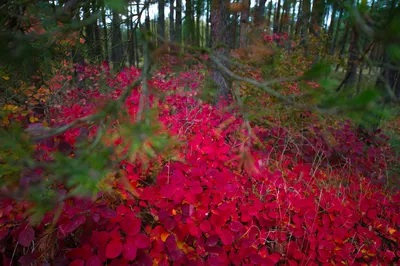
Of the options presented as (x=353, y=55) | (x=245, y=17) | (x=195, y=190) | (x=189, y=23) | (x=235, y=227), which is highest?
(x=245, y=17)

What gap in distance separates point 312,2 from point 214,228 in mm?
1500

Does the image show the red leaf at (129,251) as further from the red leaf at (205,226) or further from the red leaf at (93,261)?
the red leaf at (205,226)

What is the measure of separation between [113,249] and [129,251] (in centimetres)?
9

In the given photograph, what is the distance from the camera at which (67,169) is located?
751 millimetres

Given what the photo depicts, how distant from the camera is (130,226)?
151 cm

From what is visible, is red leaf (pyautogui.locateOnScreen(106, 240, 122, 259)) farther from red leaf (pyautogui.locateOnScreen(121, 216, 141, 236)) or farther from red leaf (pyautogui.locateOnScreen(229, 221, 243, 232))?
red leaf (pyautogui.locateOnScreen(229, 221, 243, 232))

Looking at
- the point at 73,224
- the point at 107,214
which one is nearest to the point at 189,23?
the point at 107,214

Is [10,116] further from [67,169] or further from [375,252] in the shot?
[375,252]

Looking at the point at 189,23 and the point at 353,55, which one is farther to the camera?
the point at 353,55

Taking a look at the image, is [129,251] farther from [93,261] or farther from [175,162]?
[175,162]

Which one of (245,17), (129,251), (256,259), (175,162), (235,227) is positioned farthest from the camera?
Answer: (245,17)

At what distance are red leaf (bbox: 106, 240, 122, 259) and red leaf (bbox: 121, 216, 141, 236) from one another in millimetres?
77

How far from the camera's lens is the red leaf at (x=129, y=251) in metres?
1.39

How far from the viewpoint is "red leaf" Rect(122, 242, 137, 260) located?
1.39 metres
